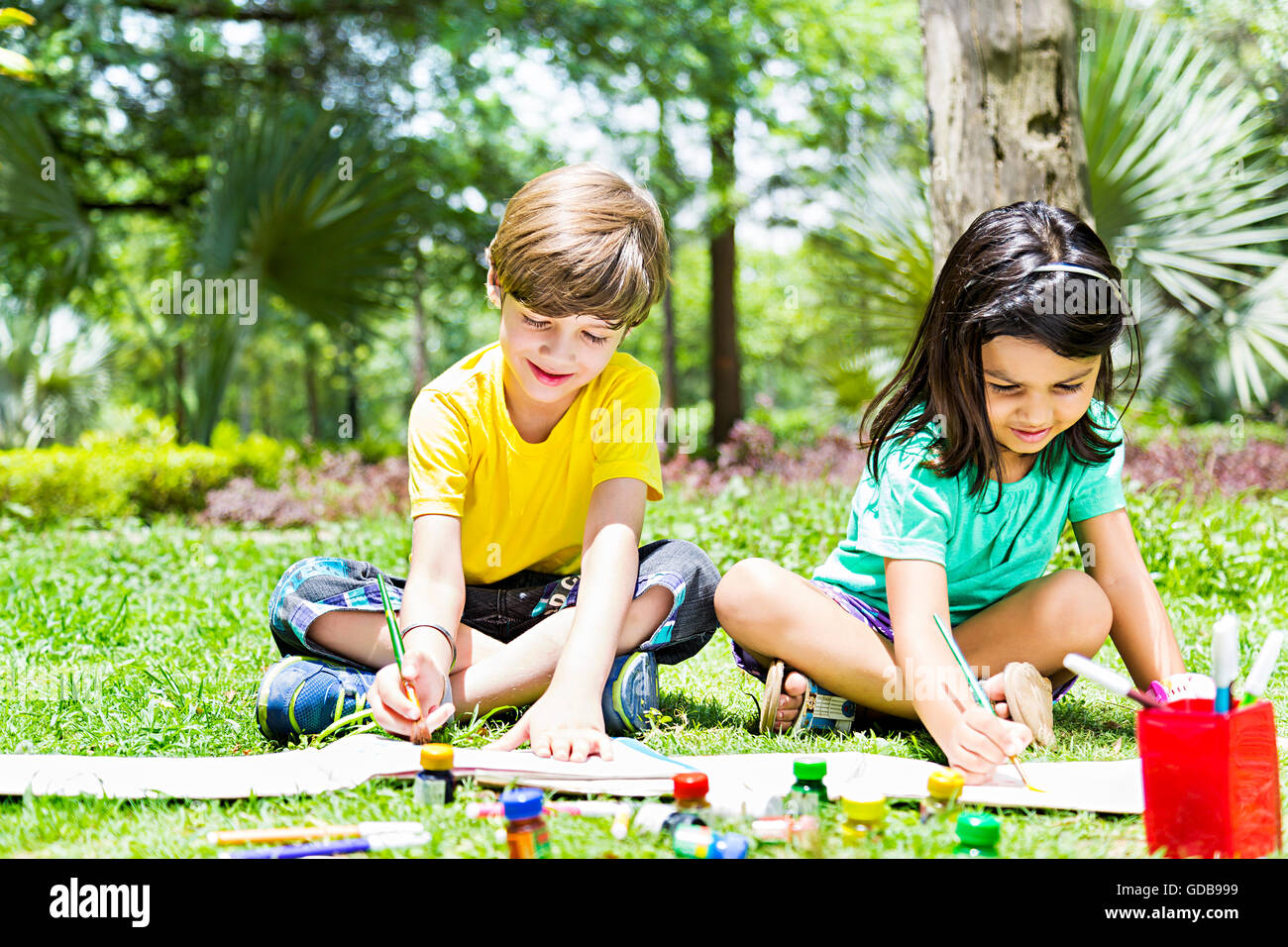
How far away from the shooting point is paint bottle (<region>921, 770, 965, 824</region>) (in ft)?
4.94

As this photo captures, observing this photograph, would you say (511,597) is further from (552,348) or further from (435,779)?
(435,779)

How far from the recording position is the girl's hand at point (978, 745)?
164 cm

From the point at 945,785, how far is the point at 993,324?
813 mm

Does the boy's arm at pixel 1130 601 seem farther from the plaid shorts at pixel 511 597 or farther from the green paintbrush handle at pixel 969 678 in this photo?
the plaid shorts at pixel 511 597

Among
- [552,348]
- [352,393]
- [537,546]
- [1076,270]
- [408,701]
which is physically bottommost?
[408,701]

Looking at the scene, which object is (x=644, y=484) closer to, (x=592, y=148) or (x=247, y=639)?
(x=247, y=639)

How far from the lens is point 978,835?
1.34m

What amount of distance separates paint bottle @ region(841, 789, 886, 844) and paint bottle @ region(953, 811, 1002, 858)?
0.10 metres

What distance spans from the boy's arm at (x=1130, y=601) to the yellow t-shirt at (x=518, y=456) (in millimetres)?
865

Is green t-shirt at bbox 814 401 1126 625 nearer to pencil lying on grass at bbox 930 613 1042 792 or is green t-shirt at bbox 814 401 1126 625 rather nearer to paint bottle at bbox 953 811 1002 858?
pencil lying on grass at bbox 930 613 1042 792

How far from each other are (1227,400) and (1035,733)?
10.3m

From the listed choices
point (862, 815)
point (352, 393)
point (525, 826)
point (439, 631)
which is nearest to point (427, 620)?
point (439, 631)
